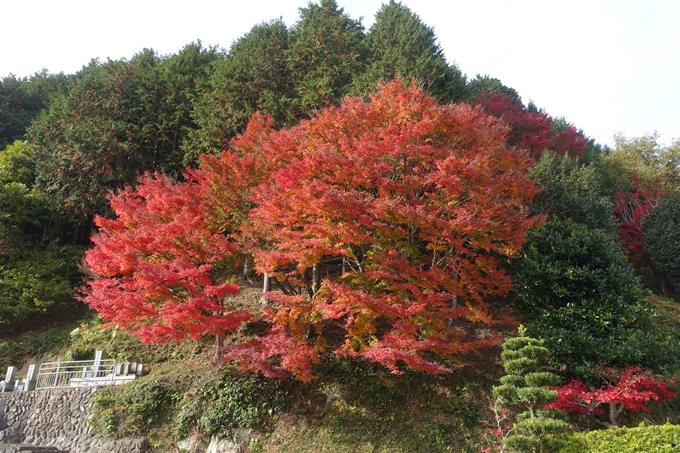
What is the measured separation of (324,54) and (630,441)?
22.5 m

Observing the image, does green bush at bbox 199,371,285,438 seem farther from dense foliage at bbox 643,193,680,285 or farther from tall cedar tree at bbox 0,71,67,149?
tall cedar tree at bbox 0,71,67,149

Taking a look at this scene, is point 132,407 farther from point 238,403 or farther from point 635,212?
point 635,212

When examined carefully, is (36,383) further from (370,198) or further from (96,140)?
(370,198)

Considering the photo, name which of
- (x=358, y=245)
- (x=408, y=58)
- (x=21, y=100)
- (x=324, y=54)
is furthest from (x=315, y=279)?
(x=21, y=100)

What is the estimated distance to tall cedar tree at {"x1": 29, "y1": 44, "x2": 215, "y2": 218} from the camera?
23.6 meters

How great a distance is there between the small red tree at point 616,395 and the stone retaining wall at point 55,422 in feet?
41.3

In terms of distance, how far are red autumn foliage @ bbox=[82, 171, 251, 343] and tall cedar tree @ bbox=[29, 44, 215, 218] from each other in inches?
→ 386

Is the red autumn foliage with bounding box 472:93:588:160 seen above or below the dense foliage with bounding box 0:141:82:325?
above

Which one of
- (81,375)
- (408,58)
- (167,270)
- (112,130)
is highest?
(408,58)

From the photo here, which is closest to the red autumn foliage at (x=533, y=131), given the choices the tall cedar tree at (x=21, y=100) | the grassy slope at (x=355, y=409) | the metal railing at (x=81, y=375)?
the grassy slope at (x=355, y=409)

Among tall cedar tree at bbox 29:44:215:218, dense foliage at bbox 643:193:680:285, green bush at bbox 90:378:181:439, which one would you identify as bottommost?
green bush at bbox 90:378:181:439

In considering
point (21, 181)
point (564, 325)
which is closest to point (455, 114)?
point (564, 325)

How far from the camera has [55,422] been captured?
49.2ft

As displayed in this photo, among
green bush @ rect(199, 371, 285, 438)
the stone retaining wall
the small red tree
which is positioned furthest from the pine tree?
the stone retaining wall
